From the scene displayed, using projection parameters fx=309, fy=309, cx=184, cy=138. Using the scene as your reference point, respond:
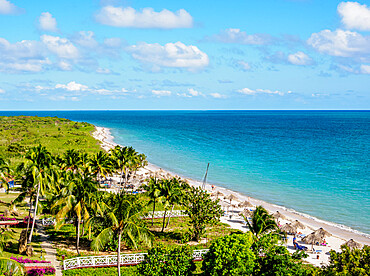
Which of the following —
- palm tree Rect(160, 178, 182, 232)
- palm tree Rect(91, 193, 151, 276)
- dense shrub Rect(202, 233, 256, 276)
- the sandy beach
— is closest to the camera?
dense shrub Rect(202, 233, 256, 276)

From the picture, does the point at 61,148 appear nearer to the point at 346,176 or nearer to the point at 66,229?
the point at 66,229

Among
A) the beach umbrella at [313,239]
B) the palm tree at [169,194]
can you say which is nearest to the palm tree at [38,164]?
the palm tree at [169,194]

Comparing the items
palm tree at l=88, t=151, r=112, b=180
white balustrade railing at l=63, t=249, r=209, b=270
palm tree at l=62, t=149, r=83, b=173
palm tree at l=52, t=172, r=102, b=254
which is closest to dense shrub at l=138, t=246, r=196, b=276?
white balustrade railing at l=63, t=249, r=209, b=270

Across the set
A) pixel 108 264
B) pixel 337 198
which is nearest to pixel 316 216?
pixel 337 198

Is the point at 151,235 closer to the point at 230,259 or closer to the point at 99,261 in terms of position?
the point at 230,259

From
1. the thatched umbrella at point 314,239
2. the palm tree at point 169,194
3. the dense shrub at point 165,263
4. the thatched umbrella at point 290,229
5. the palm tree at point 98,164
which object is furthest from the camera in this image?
the palm tree at point 98,164

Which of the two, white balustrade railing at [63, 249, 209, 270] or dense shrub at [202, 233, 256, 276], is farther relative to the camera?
white balustrade railing at [63, 249, 209, 270]

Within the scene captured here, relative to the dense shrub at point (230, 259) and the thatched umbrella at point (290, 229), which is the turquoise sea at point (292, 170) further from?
the dense shrub at point (230, 259)

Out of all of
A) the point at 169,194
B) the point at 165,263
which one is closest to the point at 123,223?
the point at 165,263

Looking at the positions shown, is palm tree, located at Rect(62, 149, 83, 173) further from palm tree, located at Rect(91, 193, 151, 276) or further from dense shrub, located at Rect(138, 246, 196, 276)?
dense shrub, located at Rect(138, 246, 196, 276)
